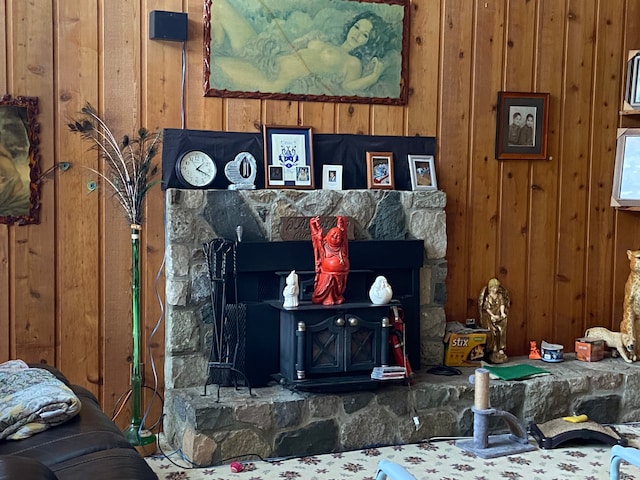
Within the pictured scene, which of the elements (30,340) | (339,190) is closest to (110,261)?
(30,340)

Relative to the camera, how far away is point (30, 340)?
3803 millimetres

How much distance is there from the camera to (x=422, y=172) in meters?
4.36

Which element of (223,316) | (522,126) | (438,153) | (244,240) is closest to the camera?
(223,316)

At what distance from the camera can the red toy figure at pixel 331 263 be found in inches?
151

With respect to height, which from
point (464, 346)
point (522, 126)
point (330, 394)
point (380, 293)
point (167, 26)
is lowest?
point (330, 394)

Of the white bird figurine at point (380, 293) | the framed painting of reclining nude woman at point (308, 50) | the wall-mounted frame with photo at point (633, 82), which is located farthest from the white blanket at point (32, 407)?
the wall-mounted frame with photo at point (633, 82)

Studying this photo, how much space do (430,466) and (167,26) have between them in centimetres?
239

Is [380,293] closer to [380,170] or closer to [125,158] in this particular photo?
[380,170]

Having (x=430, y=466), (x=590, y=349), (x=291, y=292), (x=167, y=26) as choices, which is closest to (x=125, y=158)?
(x=167, y=26)

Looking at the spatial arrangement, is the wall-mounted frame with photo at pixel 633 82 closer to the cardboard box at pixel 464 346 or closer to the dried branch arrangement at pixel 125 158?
the cardboard box at pixel 464 346

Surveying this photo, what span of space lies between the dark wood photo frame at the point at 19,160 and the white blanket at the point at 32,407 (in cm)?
124

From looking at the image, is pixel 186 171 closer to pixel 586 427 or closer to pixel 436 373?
pixel 436 373

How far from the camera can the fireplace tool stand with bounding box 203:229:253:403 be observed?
151 inches

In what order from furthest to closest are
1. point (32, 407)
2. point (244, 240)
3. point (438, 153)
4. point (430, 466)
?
point (438, 153), point (244, 240), point (430, 466), point (32, 407)
